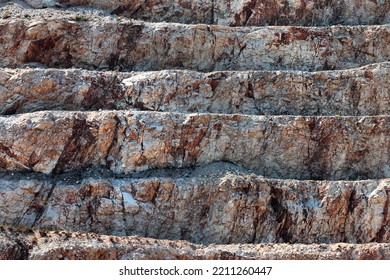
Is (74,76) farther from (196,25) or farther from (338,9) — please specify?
(338,9)

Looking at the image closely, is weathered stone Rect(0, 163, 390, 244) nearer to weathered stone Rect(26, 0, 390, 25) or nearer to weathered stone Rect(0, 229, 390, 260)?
weathered stone Rect(0, 229, 390, 260)

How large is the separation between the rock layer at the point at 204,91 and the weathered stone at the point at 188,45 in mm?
1490

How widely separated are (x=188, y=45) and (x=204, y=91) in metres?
2.79

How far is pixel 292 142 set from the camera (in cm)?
2292

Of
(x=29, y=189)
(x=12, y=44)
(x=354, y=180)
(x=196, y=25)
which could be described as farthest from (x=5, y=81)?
(x=354, y=180)

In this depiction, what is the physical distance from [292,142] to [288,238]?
150 inches

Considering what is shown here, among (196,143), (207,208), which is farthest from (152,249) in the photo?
(196,143)

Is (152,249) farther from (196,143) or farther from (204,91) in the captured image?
(204,91)

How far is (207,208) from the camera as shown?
2125 centimetres

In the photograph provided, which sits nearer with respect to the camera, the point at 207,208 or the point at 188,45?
the point at 207,208

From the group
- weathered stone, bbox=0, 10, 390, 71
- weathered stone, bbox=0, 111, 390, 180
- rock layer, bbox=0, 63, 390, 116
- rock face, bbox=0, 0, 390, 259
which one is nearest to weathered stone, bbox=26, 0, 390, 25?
rock face, bbox=0, 0, 390, 259

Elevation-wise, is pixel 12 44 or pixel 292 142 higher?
pixel 12 44

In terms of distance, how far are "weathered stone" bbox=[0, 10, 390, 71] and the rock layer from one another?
1490 millimetres

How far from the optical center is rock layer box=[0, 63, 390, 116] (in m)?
23.9
